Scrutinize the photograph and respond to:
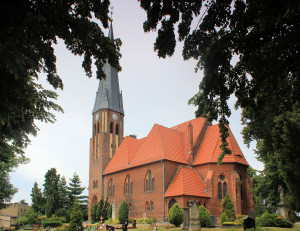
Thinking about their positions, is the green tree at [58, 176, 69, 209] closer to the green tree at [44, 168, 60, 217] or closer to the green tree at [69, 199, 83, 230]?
the green tree at [44, 168, 60, 217]

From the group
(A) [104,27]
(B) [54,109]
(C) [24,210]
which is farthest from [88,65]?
(C) [24,210]

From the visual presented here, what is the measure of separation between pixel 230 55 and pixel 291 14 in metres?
2.41

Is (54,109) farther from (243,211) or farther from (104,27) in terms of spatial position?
(243,211)

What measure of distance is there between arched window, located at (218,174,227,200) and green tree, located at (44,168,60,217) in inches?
1221

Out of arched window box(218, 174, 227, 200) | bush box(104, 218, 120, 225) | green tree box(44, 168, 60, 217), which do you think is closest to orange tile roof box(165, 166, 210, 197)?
arched window box(218, 174, 227, 200)

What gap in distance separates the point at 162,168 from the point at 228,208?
8.02 metres

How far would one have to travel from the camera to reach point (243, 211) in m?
29.7

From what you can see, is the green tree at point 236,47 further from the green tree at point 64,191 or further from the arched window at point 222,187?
the green tree at point 64,191

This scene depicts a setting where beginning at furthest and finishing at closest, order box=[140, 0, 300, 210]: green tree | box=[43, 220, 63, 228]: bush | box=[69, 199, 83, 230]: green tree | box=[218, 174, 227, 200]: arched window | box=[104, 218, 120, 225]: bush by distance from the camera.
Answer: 1. box=[43, 220, 63, 228]: bush
2. box=[104, 218, 120, 225]: bush
3. box=[218, 174, 227, 200]: arched window
4. box=[69, 199, 83, 230]: green tree
5. box=[140, 0, 300, 210]: green tree

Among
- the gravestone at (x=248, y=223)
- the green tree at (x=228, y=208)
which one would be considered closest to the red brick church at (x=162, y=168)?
the green tree at (x=228, y=208)

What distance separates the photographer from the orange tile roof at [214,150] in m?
31.2

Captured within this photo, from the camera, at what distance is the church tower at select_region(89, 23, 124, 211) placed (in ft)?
137

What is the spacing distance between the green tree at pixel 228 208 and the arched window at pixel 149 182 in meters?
8.36

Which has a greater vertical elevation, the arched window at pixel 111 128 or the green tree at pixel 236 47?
the arched window at pixel 111 128
